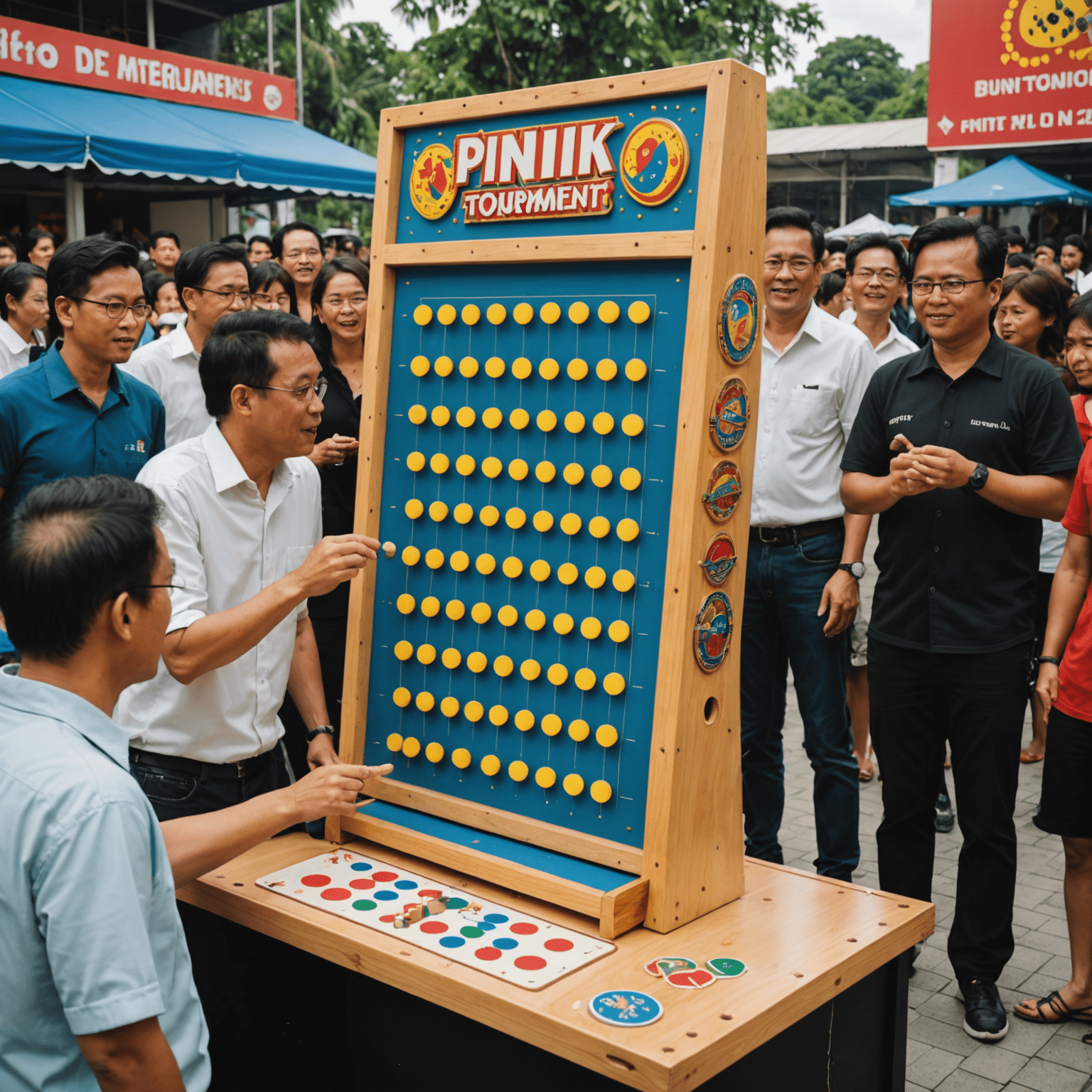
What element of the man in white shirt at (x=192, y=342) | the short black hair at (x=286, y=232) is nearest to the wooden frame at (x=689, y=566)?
the man in white shirt at (x=192, y=342)

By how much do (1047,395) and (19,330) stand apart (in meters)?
5.29

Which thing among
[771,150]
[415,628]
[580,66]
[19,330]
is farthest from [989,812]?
[771,150]

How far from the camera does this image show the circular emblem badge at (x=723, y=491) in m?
2.14

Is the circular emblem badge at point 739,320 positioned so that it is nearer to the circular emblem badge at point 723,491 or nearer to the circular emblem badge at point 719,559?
the circular emblem badge at point 723,491

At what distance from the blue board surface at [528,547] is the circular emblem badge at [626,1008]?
39 centimetres

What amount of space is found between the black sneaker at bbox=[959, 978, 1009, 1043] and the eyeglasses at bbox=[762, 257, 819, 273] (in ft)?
7.44

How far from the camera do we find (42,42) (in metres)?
11.8

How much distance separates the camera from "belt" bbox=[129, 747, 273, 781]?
2455 mm

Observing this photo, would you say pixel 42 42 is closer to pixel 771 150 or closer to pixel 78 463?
pixel 78 463

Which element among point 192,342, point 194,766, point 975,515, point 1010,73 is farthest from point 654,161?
point 1010,73

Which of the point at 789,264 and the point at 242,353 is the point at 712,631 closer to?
the point at 242,353

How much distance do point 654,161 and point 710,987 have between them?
1523mm

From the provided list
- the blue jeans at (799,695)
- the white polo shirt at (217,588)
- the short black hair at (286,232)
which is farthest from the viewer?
the short black hair at (286,232)

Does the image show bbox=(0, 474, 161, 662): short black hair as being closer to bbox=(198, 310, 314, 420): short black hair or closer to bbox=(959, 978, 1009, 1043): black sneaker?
bbox=(198, 310, 314, 420): short black hair
